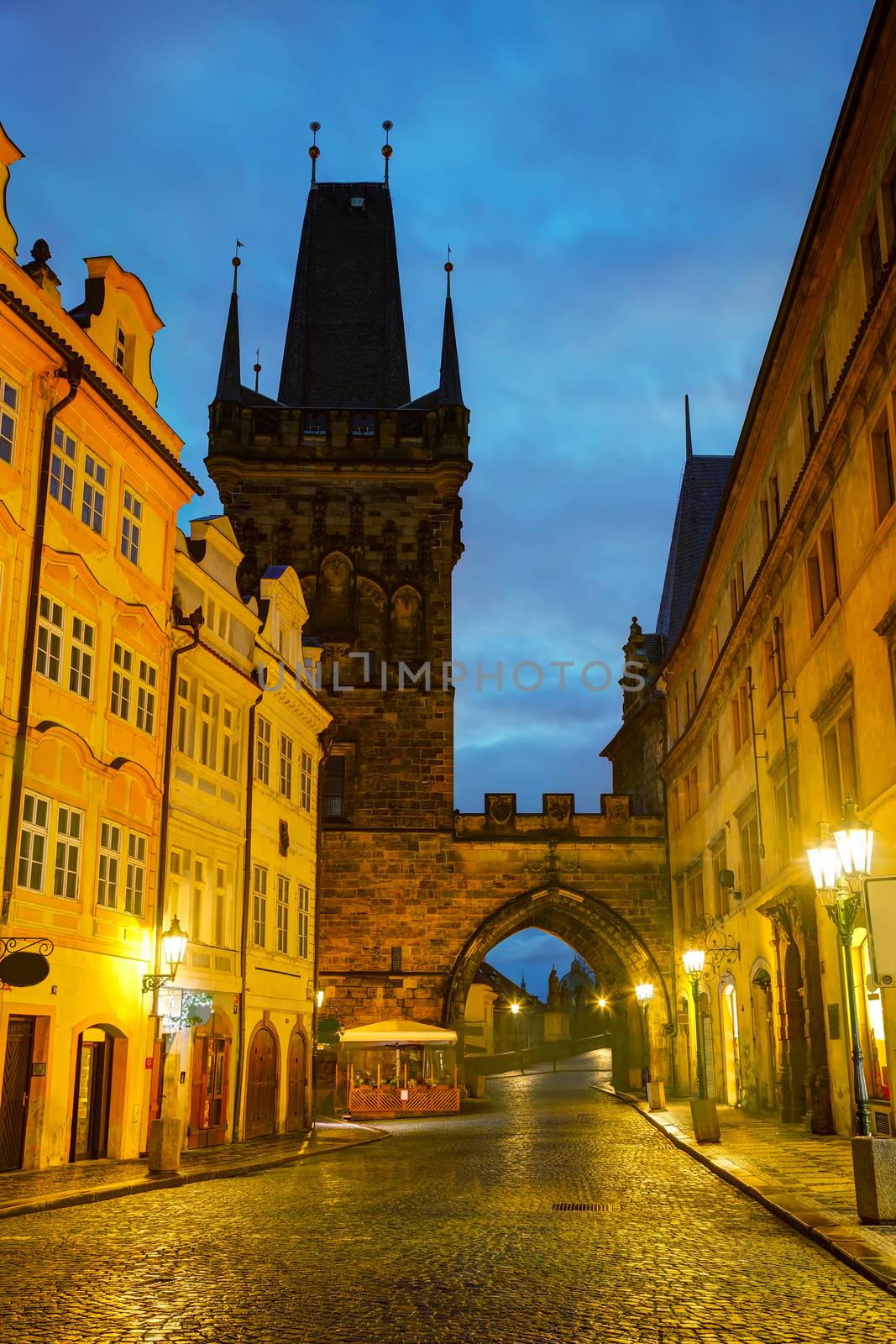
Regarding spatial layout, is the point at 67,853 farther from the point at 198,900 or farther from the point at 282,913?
the point at 282,913

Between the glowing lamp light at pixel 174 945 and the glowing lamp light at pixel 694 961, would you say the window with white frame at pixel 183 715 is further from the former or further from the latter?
the glowing lamp light at pixel 694 961

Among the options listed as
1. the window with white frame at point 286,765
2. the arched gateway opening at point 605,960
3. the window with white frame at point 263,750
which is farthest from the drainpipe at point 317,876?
the arched gateway opening at point 605,960

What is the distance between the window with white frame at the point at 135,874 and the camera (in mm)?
19797

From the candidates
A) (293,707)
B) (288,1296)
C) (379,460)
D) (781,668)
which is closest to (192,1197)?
(288,1296)

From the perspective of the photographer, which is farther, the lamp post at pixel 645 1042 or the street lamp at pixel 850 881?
the lamp post at pixel 645 1042

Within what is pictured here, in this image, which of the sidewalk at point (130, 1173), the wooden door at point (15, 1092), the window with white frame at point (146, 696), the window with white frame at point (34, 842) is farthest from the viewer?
the window with white frame at point (146, 696)

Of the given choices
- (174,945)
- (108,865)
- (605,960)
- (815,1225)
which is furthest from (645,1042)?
(815,1225)

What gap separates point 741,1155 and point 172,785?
33.0ft

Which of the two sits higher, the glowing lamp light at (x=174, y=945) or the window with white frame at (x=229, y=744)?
the window with white frame at (x=229, y=744)

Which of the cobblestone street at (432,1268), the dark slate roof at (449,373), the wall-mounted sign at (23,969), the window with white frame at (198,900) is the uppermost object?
the dark slate roof at (449,373)

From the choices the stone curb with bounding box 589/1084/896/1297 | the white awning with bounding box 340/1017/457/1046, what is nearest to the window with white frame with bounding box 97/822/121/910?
the stone curb with bounding box 589/1084/896/1297

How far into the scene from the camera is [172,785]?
21.5m

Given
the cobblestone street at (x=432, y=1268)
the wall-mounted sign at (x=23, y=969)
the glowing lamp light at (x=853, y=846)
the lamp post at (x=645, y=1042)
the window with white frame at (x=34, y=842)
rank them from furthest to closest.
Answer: the lamp post at (x=645, y=1042) → the window with white frame at (x=34, y=842) → the wall-mounted sign at (x=23, y=969) → the glowing lamp light at (x=853, y=846) → the cobblestone street at (x=432, y=1268)

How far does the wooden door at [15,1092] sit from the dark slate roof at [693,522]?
33402 mm
